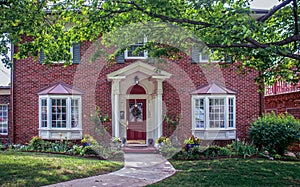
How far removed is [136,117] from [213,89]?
12.7 feet

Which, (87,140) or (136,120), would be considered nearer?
(87,140)

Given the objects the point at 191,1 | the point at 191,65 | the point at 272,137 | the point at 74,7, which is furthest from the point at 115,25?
the point at 272,137

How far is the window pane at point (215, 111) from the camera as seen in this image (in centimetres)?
1461

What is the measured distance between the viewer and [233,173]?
903 cm

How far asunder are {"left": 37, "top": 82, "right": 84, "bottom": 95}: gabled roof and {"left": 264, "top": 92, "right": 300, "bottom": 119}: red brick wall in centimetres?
1031

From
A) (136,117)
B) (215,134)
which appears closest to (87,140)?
(136,117)

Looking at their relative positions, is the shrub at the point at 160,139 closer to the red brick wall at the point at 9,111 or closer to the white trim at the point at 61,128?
the white trim at the point at 61,128

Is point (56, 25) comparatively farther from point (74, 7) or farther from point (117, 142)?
point (117, 142)

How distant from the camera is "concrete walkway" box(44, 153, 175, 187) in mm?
7896

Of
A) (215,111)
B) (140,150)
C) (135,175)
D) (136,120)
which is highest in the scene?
(215,111)

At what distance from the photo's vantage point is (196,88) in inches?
598

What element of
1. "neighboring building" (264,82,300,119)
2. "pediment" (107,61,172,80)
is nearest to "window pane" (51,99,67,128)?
"pediment" (107,61,172,80)

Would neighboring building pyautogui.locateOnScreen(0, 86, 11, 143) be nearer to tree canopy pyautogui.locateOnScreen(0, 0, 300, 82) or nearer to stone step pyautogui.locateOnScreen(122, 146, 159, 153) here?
stone step pyautogui.locateOnScreen(122, 146, 159, 153)

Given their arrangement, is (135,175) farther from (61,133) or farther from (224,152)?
(61,133)
